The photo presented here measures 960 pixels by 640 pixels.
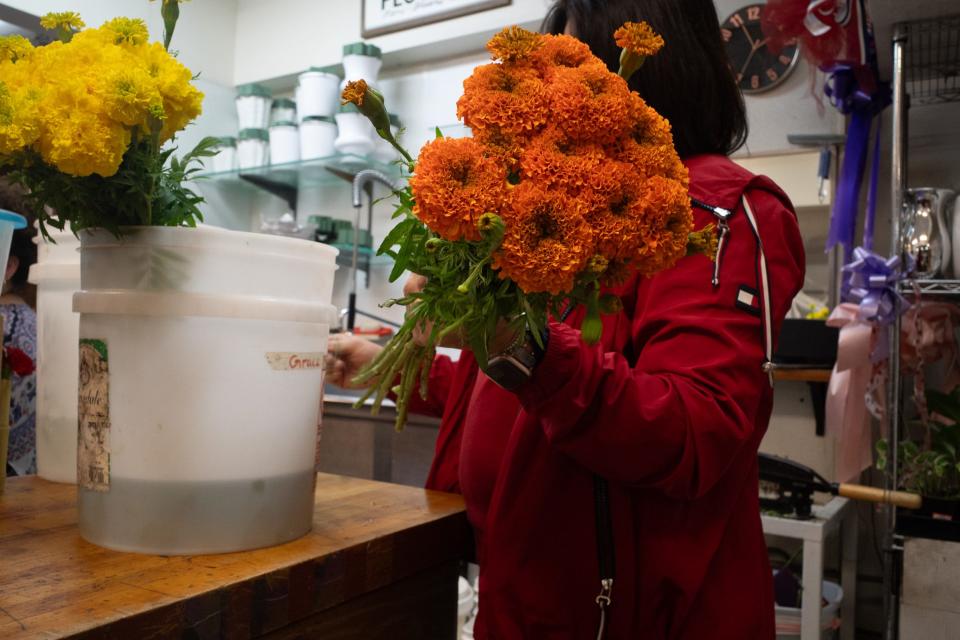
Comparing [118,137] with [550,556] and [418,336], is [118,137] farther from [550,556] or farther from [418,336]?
[550,556]

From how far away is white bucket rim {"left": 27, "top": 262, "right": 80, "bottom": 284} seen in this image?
0.96 metres

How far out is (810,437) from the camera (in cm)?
217

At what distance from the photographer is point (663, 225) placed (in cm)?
60

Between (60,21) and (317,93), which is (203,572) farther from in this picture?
(317,93)

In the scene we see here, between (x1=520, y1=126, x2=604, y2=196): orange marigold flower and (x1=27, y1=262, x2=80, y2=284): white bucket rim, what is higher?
(x1=520, y1=126, x2=604, y2=196): orange marigold flower

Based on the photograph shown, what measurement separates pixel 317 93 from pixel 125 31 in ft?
8.00

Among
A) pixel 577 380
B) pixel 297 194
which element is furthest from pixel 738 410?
pixel 297 194

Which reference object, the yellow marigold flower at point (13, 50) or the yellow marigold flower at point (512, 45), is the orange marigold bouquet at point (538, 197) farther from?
the yellow marigold flower at point (13, 50)

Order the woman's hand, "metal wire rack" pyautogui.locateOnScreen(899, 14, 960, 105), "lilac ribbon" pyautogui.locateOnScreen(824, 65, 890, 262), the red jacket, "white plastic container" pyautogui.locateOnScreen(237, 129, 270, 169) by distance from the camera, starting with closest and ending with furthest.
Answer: the red jacket → the woman's hand → "metal wire rack" pyautogui.locateOnScreen(899, 14, 960, 105) → "lilac ribbon" pyautogui.locateOnScreen(824, 65, 890, 262) → "white plastic container" pyautogui.locateOnScreen(237, 129, 270, 169)

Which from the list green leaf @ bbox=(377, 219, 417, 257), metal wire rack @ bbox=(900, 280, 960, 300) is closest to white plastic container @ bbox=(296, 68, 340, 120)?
metal wire rack @ bbox=(900, 280, 960, 300)

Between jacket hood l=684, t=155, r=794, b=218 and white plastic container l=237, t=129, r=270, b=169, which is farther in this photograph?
white plastic container l=237, t=129, r=270, b=169

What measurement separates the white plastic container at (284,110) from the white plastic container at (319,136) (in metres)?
0.23

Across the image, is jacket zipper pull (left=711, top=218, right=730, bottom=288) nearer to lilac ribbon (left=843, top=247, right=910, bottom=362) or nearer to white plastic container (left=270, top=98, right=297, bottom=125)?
lilac ribbon (left=843, top=247, right=910, bottom=362)

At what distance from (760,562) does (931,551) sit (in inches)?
40.5
